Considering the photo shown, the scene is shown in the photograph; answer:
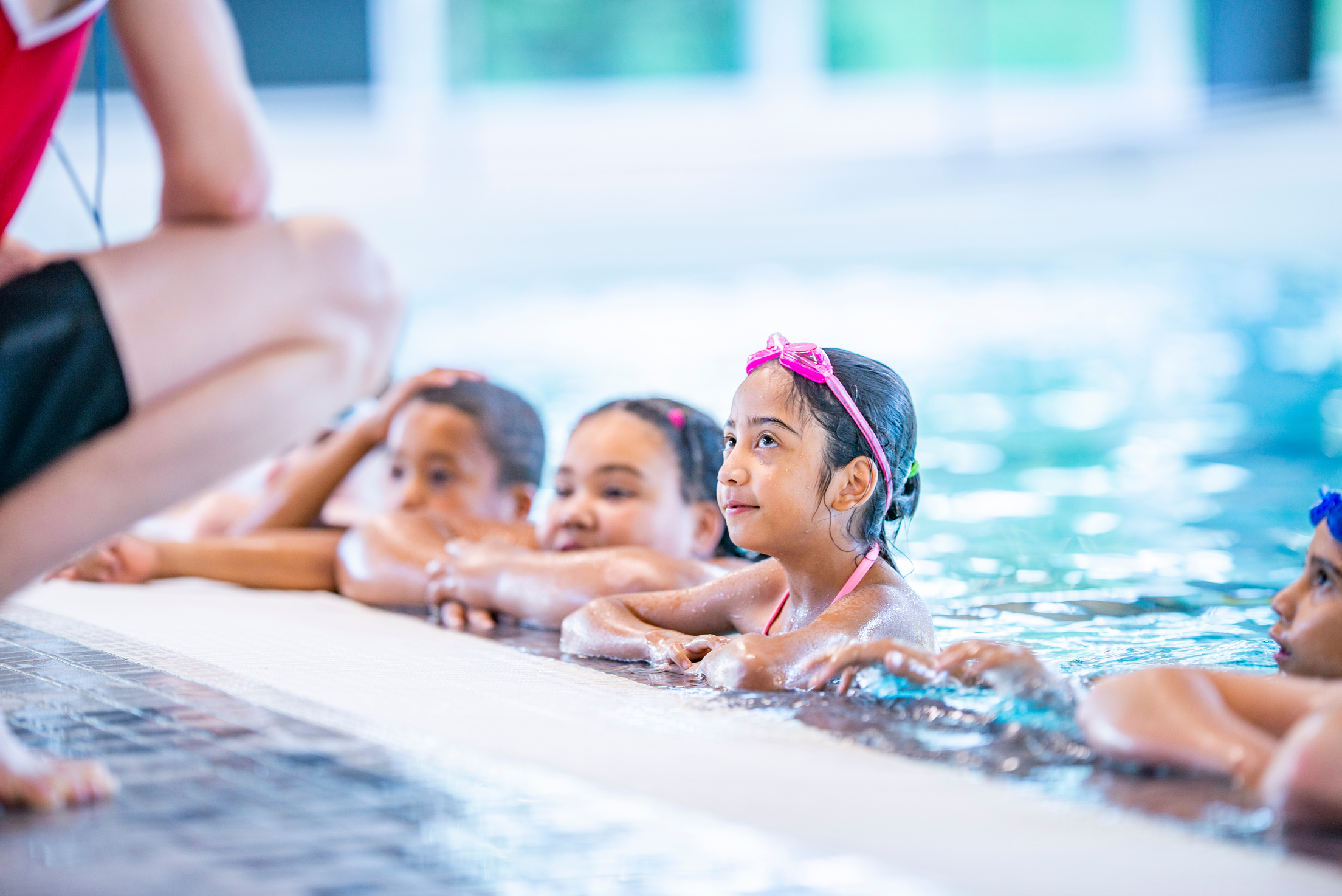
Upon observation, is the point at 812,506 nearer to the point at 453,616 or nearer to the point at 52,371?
the point at 453,616

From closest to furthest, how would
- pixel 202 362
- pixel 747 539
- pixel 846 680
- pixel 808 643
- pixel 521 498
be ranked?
pixel 202 362, pixel 846 680, pixel 808 643, pixel 747 539, pixel 521 498

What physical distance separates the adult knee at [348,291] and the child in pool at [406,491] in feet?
6.06

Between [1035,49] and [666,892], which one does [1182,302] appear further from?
[666,892]

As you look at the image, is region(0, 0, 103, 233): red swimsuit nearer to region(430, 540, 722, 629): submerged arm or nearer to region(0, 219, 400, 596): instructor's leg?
region(0, 219, 400, 596): instructor's leg

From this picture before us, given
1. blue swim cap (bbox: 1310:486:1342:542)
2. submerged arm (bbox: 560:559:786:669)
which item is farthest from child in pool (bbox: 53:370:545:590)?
blue swim cap (bbox: 1310:486:1342:542)

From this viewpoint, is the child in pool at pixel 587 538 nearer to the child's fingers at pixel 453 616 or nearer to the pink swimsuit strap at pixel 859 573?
the child's fingers at pixel 453 616

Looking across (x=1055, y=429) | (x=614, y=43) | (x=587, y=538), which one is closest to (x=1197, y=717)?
(x=587, y=538)

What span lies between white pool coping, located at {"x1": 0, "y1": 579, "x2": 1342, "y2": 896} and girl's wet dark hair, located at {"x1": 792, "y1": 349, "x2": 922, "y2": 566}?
0.61m

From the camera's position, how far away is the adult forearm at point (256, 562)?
402cm

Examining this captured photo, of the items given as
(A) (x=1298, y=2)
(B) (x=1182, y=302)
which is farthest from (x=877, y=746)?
(A) (x=1298, y=2)

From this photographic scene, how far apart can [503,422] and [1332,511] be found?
98.4 inches

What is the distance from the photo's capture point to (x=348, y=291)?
6.56 feet

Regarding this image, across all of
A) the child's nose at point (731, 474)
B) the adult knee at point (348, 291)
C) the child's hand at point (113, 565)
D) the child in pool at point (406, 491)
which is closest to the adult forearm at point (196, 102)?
the adult knee at point (348, 291)

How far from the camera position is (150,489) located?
1.84m
